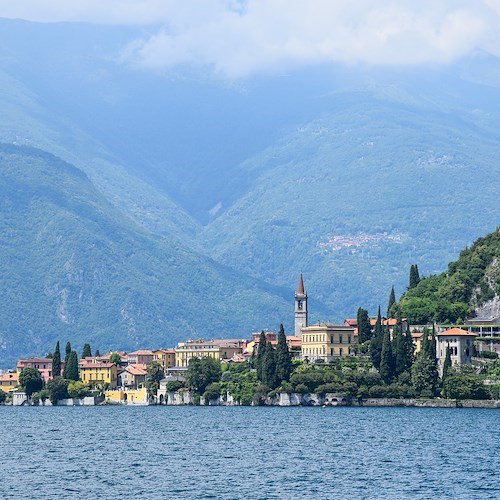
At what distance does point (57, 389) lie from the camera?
19388 cm

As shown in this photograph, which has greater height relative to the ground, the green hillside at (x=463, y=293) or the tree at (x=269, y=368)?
the green hillside at (x=463, y=293)

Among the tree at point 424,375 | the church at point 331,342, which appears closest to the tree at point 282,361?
the church at point 331,342

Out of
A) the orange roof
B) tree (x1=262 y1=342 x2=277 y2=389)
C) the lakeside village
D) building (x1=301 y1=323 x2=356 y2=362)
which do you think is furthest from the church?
the orange roof

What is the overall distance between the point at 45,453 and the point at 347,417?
143 ft

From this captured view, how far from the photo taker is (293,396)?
17050 centimetres

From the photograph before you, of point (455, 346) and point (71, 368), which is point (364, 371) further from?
point (71, 368)

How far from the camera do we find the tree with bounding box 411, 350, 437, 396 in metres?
160

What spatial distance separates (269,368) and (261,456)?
65017 millimetres

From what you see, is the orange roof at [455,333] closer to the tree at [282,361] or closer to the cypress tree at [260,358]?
the tree at [282,361]

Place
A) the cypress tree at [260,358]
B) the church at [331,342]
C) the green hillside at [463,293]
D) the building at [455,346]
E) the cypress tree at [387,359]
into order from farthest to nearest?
1. the church at [331,342]
2. the green hillside at [463,293]
3. the cypress tree at [260,358]
4. the building at [455,346]
5. the cypress tree at [387,359]

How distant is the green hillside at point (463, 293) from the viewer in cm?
18188

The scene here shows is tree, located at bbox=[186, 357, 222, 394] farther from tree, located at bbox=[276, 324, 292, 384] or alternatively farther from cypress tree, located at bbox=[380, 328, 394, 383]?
cypress tree, located at bbox=[380, 328, 394, 383]

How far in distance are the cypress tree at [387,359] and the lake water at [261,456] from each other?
817 cm

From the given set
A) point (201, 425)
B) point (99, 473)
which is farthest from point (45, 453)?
point (201, 425)
